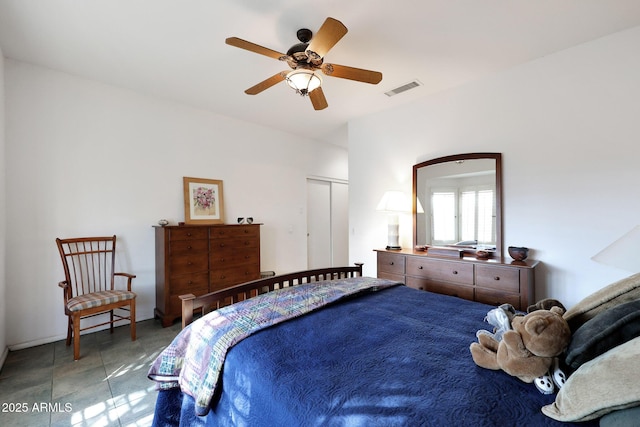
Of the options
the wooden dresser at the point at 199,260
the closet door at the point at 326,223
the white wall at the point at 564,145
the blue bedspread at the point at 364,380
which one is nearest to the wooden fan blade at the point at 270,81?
the blue bedspread at the point at 364,380

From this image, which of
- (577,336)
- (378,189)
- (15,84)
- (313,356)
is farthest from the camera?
(378,189)

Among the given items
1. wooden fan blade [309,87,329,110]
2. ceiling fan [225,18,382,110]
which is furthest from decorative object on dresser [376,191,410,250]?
ceiling fan [225,18,382,110]

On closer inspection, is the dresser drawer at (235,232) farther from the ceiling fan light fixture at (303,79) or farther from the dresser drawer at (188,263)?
the ceiling fan light fixture at (303,79)

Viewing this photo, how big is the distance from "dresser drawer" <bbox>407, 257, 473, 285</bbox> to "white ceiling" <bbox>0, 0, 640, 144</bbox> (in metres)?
1.91

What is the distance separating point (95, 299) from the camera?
254 cm

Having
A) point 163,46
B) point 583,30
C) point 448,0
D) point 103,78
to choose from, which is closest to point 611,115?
point 583,30

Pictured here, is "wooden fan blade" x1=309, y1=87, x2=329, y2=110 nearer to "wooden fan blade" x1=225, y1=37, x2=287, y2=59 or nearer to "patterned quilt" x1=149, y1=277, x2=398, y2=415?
"wooden fan blade" x1=225, y1=37, x2=287, y2=59

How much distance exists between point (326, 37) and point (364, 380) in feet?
6.07

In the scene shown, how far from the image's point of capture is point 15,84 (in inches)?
104

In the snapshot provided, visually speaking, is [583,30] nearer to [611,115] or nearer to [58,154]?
[611,115]

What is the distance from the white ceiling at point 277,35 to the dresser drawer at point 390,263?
1.90m

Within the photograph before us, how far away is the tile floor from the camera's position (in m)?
1.75

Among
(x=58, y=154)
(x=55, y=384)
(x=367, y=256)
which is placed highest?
(x=58, y=154)

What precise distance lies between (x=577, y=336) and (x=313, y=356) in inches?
37.3
